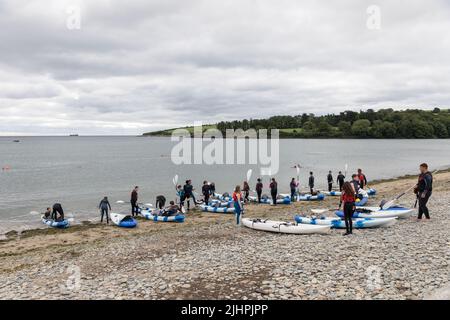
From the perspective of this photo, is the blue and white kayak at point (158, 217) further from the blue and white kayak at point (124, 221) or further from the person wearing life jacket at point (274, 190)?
the person wearing life jacket at point (274, 190)

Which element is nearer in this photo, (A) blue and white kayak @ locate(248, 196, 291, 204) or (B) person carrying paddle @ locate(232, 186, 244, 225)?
(B) person carrying paddle @ locate(232, 186, 244, 225)

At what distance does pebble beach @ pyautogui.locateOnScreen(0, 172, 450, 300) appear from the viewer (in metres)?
9.00

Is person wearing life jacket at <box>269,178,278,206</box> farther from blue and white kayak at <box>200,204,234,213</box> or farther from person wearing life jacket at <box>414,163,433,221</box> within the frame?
Result: person wearing life jacket at <box>414,163,433,221</box>

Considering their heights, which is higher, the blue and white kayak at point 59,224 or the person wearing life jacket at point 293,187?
the person wearing life jacket at point 293,187

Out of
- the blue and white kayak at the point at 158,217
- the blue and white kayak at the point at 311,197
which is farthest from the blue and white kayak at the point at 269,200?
the blue and white kayak at the point at 158,217

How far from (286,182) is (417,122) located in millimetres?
177817

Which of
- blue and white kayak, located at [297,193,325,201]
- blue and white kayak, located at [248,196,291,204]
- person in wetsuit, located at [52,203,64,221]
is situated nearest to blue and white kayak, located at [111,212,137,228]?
person in wetsuit, located at [52,203,64,221]

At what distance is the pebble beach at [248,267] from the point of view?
900 centimetres

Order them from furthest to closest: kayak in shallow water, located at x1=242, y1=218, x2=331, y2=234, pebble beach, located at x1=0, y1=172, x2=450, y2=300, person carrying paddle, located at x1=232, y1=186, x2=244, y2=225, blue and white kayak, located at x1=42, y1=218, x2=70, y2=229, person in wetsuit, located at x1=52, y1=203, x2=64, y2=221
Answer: person in wetsuit, located at x1=52, y1=203, x2=64, y2=221 < blue and white kayak, located at x1=42, y1=218, x2=70, y2=229 < person carrying paddle, located at x1=232, y1=186, x2=244, y2=225 < kayak in shallow water, located at x1=242, y1=218, x2=331, y2=234 < pebble beach, located at x1=0, y1=172, x2=450, y2=300

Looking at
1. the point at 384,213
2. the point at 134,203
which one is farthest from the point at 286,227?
the point at 134,203

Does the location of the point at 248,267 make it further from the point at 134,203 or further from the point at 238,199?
the point at 134,203

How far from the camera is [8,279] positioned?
39.4 ft

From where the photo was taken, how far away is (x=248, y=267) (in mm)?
10844

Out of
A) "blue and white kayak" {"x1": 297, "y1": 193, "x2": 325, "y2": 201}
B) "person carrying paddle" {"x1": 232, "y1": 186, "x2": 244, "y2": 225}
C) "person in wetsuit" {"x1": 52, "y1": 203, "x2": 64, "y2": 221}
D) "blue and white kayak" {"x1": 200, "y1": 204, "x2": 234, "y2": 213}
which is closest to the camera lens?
"person carrying paddle" {"x1": 232, "y1": 186, "x2": 244, "y2": 225}
